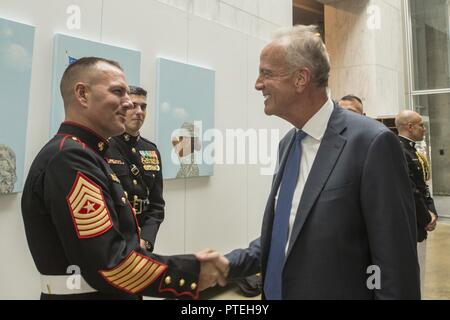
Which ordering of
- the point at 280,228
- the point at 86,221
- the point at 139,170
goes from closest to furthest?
the point at 86,221 < the point at 280,228 < the point at 139,170

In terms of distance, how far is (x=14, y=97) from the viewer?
2594 millimetres

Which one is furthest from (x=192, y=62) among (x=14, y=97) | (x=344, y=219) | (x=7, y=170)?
(x=344, y=219)

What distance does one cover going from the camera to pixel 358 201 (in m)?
1.36

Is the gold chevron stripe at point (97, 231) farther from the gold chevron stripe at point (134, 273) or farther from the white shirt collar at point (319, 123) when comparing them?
the white shirt collar at point (319, 123)

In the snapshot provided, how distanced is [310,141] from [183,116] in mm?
2434

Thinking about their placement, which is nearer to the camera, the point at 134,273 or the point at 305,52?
the point at 134,273

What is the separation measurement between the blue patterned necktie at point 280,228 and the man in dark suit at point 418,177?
6.27 feet

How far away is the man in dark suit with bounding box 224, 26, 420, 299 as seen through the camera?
1.32 m

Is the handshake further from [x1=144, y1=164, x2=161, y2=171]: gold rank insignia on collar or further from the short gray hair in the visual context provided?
[x1=144, y1=164, x2=161, y2=171]: gold rank insignia on collar

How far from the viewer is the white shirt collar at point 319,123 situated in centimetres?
157

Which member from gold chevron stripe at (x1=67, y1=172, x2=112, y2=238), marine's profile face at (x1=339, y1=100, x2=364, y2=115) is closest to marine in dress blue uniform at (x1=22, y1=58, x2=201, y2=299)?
gold chevron stripe at (x1=67, y1=172, x2=112, y2=238)

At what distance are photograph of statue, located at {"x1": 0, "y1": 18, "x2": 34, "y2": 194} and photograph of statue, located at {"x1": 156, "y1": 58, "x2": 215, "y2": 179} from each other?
1.22 meters

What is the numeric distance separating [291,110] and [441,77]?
870 cm

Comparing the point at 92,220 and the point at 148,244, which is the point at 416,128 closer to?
the point at 148,244
